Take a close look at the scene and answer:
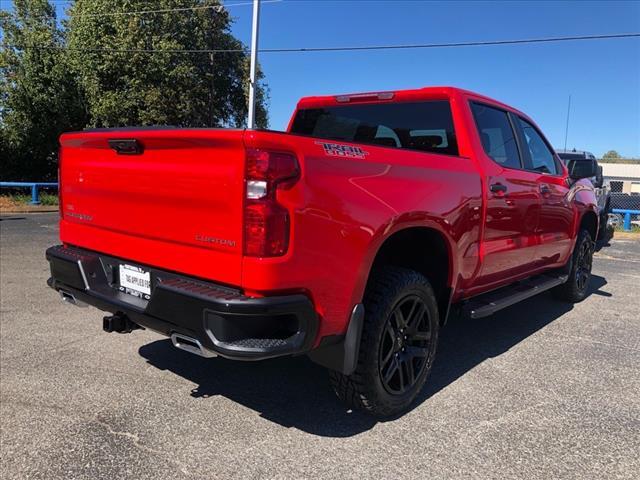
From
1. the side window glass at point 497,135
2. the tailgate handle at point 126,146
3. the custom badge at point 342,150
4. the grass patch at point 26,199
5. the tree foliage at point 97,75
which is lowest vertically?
the grass patch at point 26,199

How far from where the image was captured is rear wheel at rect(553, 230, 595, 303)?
237 inches

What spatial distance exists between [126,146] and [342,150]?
3.98ft

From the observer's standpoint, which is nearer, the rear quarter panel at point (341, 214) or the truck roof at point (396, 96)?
the rear quarter panel at point (341, 214)

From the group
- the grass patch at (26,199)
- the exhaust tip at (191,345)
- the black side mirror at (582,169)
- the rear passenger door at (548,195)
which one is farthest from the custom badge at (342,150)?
the grass patch at (26,199)

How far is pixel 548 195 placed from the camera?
4.86 metres

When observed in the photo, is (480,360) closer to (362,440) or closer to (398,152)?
(362,440)

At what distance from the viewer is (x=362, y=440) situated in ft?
9.53

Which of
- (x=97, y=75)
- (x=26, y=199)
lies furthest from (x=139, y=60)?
(x=26, y=199)

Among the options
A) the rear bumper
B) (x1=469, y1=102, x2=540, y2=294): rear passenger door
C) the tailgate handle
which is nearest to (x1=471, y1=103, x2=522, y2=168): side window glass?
(x1=469, y1=102, x2=540, y2=294): rear passenger door

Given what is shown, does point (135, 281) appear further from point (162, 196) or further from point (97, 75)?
point (97, 75)

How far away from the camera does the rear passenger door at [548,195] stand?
4.74 metres

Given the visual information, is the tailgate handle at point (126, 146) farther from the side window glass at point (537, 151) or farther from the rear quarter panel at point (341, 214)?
the side window glass at point (537, 151)

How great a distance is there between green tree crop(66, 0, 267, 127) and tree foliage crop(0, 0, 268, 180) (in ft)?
0.13

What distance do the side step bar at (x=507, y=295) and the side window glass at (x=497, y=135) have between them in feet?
3.48
